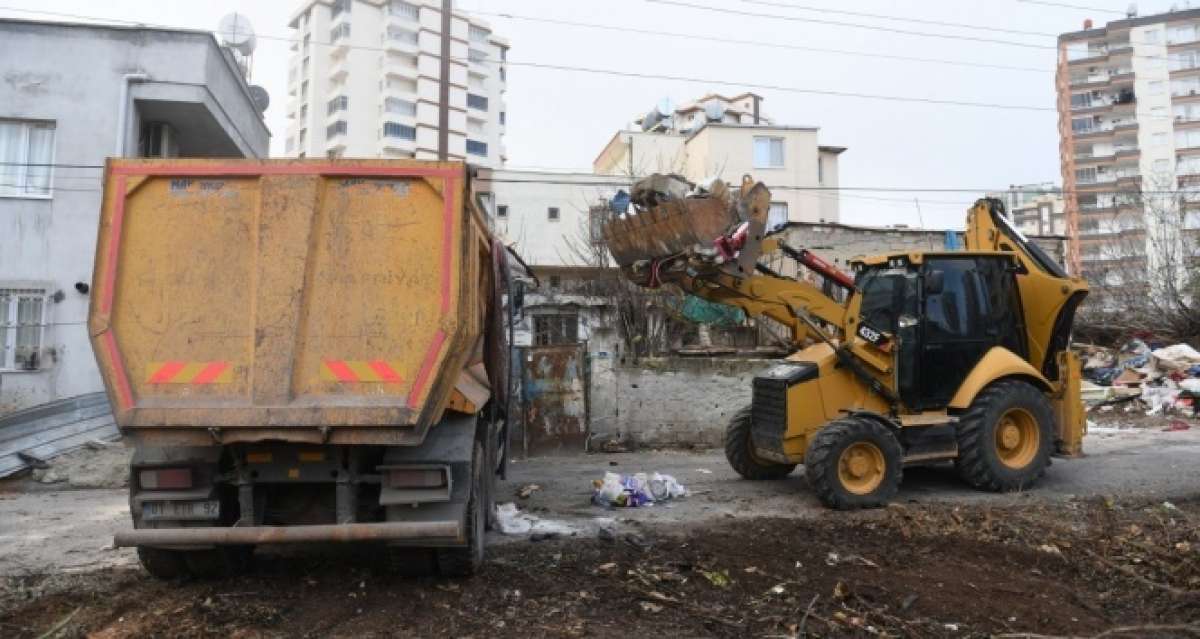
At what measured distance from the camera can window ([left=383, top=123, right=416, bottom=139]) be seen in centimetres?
6412

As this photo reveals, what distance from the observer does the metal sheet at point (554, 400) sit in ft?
38.1

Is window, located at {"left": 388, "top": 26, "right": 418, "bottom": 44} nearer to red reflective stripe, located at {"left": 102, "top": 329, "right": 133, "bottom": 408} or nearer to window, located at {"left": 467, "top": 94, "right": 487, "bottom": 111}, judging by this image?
window, located at {"left": 467, "top": 94, "right": 487, "bottom": 111}

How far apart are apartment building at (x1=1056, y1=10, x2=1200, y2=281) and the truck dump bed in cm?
7299

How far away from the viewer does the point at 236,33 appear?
17422 mm

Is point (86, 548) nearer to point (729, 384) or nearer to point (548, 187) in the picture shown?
point (729, 384)

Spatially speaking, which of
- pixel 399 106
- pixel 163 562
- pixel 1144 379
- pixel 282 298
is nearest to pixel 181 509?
pixel 163 562

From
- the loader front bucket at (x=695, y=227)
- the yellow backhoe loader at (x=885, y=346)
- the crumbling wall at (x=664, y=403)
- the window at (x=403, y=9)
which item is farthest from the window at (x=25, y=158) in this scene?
the window at (x=403, y=9)

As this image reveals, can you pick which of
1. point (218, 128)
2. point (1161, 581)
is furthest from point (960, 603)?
point (218, 128)

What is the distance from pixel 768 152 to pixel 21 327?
29887 millimetres

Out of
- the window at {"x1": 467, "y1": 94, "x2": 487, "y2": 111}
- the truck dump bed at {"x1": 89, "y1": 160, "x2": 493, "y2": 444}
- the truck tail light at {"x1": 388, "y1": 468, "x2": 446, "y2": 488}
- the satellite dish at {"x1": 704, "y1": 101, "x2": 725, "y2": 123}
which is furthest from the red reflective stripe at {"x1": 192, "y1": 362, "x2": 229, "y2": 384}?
the window at {"x1": 467, "y1": 94, "x2": 487, "y2": 111}

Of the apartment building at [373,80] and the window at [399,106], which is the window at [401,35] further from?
the window at [399,106]

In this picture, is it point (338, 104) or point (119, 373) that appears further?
point (338, 104)

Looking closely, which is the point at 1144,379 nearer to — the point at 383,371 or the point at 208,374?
the point at 383,371

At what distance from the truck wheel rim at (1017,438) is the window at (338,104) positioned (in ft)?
211
